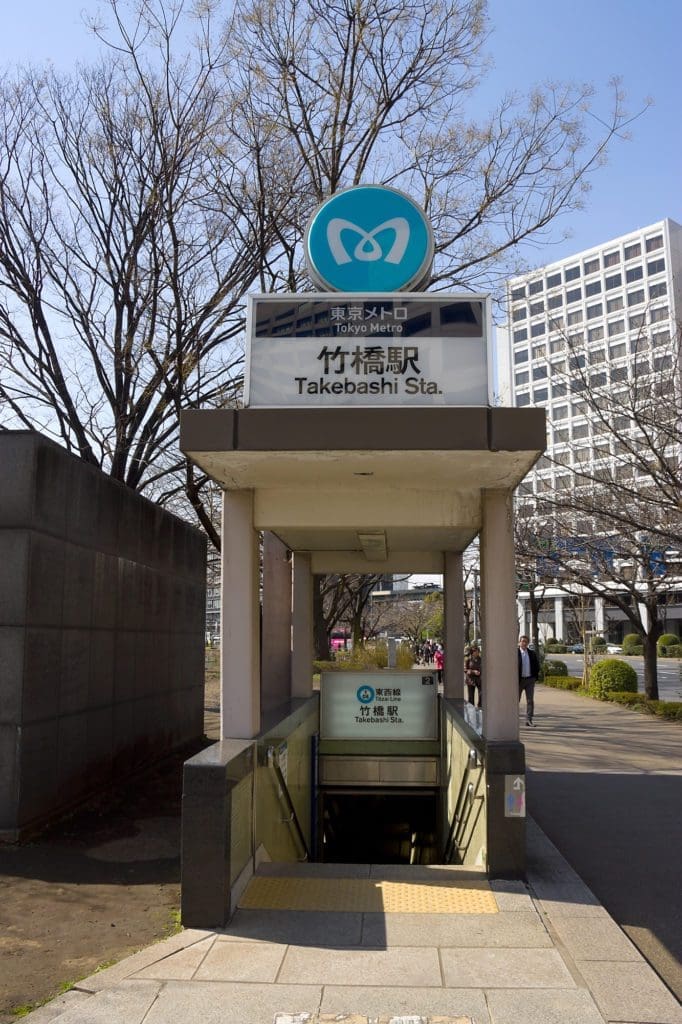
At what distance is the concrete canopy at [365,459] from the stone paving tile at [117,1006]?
3.10m

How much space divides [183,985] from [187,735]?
9.67 m

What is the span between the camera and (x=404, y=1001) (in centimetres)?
407

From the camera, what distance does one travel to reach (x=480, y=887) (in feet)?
Result: 19.3

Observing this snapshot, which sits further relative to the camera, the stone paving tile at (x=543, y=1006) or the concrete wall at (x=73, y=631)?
Answer: the concrete wall at (x=73, y=631)

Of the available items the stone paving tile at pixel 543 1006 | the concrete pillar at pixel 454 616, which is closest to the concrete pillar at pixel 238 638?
the stone paving tile at pixel 543 1006

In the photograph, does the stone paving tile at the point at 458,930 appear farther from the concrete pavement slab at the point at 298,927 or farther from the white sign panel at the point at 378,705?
the white sign panel at the point at 378,705

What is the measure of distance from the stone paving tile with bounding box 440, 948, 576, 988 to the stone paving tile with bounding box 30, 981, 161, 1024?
1498mm

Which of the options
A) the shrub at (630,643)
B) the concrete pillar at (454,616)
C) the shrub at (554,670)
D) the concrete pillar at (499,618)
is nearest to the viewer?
the concrete pillar at (499,618)

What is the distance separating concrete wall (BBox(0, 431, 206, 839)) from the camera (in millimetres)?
7574

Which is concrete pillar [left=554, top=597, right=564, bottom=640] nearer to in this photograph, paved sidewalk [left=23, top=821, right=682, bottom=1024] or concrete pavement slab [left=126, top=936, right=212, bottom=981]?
paved sidewalk [left=23, top=821, right=682, bottom=1024]

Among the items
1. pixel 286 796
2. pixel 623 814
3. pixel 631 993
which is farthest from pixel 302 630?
pixel 631 993

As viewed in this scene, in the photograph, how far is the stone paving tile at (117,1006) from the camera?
12.8 feet

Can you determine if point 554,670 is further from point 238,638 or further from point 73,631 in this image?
point 238,638

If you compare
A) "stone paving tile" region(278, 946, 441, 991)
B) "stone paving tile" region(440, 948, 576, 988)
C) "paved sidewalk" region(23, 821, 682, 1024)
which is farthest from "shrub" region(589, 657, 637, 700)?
"stone paving tile" region(278, 946, 441, 991)
